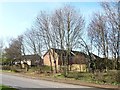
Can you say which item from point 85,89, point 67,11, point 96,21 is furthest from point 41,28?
point 85,89

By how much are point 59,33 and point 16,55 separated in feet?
89.0

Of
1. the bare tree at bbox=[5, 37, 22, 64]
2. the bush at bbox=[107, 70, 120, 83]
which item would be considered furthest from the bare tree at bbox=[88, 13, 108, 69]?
the bare tree at bbox=[5, 37, 22, 64]

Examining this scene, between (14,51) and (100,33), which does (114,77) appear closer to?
(100,33)

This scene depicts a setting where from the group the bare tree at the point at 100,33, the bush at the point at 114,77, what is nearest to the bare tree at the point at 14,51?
the bare tree at the point at 100,33

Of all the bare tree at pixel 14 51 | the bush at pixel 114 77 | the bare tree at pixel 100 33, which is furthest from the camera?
the bare tree at pixel 14 51

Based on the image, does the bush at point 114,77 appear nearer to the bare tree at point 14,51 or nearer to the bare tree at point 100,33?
the bare tree at point 100,33

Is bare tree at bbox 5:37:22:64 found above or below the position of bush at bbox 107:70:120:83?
above

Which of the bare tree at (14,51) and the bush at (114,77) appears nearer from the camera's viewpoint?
the bush at (114,77)

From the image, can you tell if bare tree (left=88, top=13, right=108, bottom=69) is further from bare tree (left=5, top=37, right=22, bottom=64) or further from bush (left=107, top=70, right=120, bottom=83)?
bare tree (left=5, top=37, right=22, bottom=64)

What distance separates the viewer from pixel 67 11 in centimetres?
3884

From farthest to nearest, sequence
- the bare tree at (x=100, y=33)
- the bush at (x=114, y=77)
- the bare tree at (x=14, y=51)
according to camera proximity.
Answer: the bare tree at (x=14, y=51)
the bare tree at (x=100, y=33)
the bush at (x=114, y=77)

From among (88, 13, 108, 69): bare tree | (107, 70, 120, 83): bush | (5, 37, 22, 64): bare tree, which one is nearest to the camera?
(107, 70, 120, 83): bush

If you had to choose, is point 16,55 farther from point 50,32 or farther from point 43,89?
point 43,89

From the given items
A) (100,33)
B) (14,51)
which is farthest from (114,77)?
(14,51)
